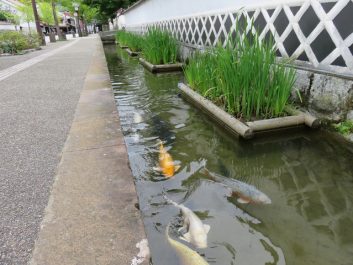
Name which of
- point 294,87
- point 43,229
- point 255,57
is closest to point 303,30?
point 294,87

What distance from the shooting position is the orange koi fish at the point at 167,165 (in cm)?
299

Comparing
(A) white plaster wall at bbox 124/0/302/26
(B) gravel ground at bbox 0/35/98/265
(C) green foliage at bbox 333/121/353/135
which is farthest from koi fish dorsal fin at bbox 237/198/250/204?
(A) white plaster wall at bbox 124/0/302/26

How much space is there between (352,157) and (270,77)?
4.22 ft

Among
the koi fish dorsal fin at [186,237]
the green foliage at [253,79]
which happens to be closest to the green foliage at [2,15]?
the green foliage at [253,79]

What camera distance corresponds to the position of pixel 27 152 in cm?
309

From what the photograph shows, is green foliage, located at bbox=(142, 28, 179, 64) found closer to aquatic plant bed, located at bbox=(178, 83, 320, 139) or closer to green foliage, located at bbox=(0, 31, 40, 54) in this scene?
aquatic plant bed, located at bbox=(178, 83, 320, 139)

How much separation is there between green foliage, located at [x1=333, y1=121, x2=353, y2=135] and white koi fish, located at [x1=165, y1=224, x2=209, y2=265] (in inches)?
97.1

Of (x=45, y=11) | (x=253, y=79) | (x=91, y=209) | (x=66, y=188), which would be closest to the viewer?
(x=91, y=209)

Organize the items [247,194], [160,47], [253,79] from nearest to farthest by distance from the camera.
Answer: [247,194] < [253,79] < [160,47]

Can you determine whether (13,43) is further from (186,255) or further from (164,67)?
(186,255)

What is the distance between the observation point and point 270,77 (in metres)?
3.70

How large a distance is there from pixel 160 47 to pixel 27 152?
6.00 meters

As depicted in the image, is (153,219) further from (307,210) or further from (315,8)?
(315,8)

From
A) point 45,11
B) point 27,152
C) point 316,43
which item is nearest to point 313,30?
point 316,43
